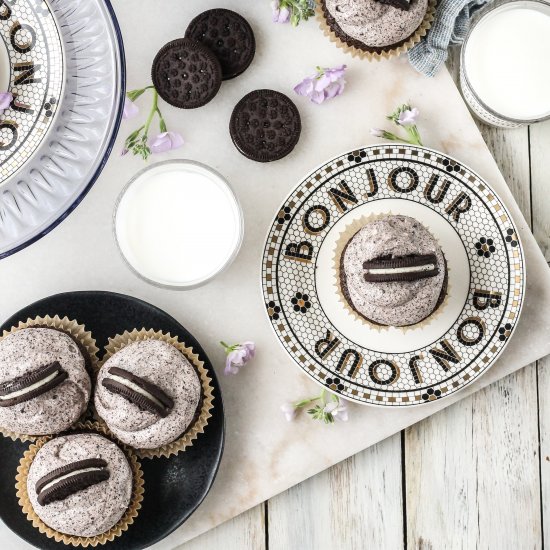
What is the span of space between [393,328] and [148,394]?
1.74ft

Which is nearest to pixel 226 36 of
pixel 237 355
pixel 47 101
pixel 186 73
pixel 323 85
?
pixel 186 73

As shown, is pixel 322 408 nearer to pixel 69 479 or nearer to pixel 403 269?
pixel 403 269

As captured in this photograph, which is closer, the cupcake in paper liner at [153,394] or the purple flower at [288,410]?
the cupcake in paper liner at [153,394]

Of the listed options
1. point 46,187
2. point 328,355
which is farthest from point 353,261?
point 46,187

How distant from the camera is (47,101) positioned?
1415 millimetres

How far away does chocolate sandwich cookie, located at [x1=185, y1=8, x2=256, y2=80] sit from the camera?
5.14ft

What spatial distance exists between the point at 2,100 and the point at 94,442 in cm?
69

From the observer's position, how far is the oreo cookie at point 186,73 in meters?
1.52

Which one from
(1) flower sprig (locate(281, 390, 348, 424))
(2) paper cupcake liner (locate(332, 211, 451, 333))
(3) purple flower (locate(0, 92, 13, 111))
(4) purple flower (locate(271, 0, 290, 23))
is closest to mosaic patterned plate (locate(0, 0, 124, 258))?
(3) purple flower (locate(0, 92, 13, 111))

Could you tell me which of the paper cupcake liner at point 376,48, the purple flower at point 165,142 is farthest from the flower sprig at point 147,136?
the paper cupcake liner at point 376,48

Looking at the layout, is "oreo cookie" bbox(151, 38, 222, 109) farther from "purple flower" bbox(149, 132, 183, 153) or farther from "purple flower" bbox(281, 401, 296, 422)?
"purple flower" bbox(281, 401, 296, 422)

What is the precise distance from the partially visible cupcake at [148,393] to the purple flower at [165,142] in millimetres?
421

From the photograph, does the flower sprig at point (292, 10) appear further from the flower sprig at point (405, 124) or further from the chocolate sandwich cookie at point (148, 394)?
the chocolate sandwich cookie at point (148, 394)

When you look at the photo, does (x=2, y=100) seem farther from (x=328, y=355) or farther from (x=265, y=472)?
(x=265, y=472)
